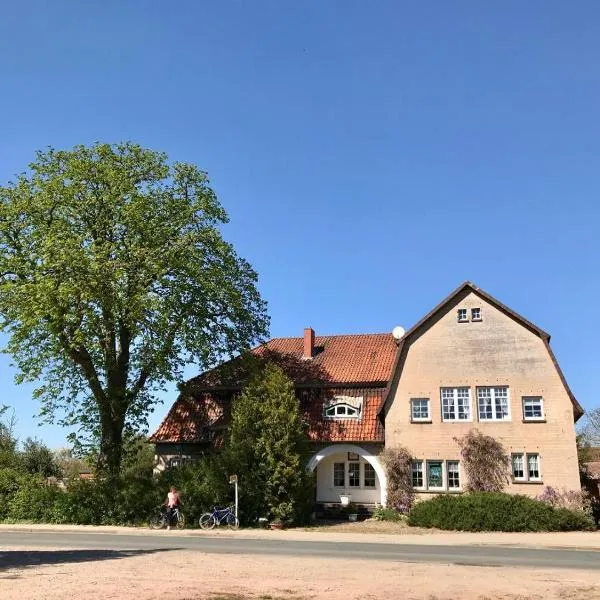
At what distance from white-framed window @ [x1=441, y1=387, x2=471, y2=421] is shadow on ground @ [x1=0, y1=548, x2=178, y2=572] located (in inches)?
697

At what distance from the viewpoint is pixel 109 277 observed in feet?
99.3

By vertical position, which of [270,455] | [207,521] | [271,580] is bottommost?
[207,521]

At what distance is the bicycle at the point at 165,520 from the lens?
28.6 metres

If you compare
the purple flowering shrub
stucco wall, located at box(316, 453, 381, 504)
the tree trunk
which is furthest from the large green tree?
the purple flowering shrub

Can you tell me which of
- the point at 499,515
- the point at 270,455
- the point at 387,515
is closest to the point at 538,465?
the point at 499,515

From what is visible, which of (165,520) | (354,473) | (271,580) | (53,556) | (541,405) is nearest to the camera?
(271,580)

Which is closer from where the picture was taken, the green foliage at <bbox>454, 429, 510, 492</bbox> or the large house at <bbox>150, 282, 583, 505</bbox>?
the green foliage at <bbox>454, 429, 510, 492</bbox>

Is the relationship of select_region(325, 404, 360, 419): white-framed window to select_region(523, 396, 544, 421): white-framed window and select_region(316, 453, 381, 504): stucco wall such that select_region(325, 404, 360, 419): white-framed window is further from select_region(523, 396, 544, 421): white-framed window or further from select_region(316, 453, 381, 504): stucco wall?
select_region(523, 396, 544, 421): white-framed window

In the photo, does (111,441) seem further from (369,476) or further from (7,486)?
(369,476)

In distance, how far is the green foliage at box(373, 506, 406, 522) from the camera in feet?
99.8

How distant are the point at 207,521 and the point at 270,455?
3.83m

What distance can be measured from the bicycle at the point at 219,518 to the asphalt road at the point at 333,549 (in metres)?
3.37

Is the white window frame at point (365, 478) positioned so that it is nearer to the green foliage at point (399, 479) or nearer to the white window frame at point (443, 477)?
the green foliage at point (399, 479)

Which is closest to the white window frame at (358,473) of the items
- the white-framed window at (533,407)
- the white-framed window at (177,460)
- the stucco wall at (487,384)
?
the stucco wall at (487,384)
